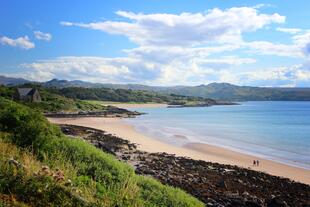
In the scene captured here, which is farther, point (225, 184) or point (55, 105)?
point (55, 105)

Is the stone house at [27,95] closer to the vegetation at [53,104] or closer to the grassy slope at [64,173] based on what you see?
the vegetation at [53,104]

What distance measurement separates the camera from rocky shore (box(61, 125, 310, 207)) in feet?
49.0

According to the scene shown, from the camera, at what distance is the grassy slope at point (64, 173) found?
724cm

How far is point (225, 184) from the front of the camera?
1773cm

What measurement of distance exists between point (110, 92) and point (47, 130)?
170m

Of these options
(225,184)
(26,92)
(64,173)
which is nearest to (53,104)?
(26,92)

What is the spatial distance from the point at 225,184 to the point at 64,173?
10.3m

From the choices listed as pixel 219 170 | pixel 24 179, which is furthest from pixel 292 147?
pixel 24 179

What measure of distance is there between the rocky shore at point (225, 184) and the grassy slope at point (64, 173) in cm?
360

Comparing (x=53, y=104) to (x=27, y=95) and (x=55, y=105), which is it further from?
(x=27, y=95)

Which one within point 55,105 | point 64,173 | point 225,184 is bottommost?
point 55,105

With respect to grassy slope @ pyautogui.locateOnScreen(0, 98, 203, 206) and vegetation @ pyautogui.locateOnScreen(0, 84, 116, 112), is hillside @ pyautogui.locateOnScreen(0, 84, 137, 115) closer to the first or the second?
vegetation @ pyautogui.locateOnScreen(0, 84, 116, 112)

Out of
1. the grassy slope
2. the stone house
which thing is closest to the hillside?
the stone house

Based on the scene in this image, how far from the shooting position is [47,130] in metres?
13.8
